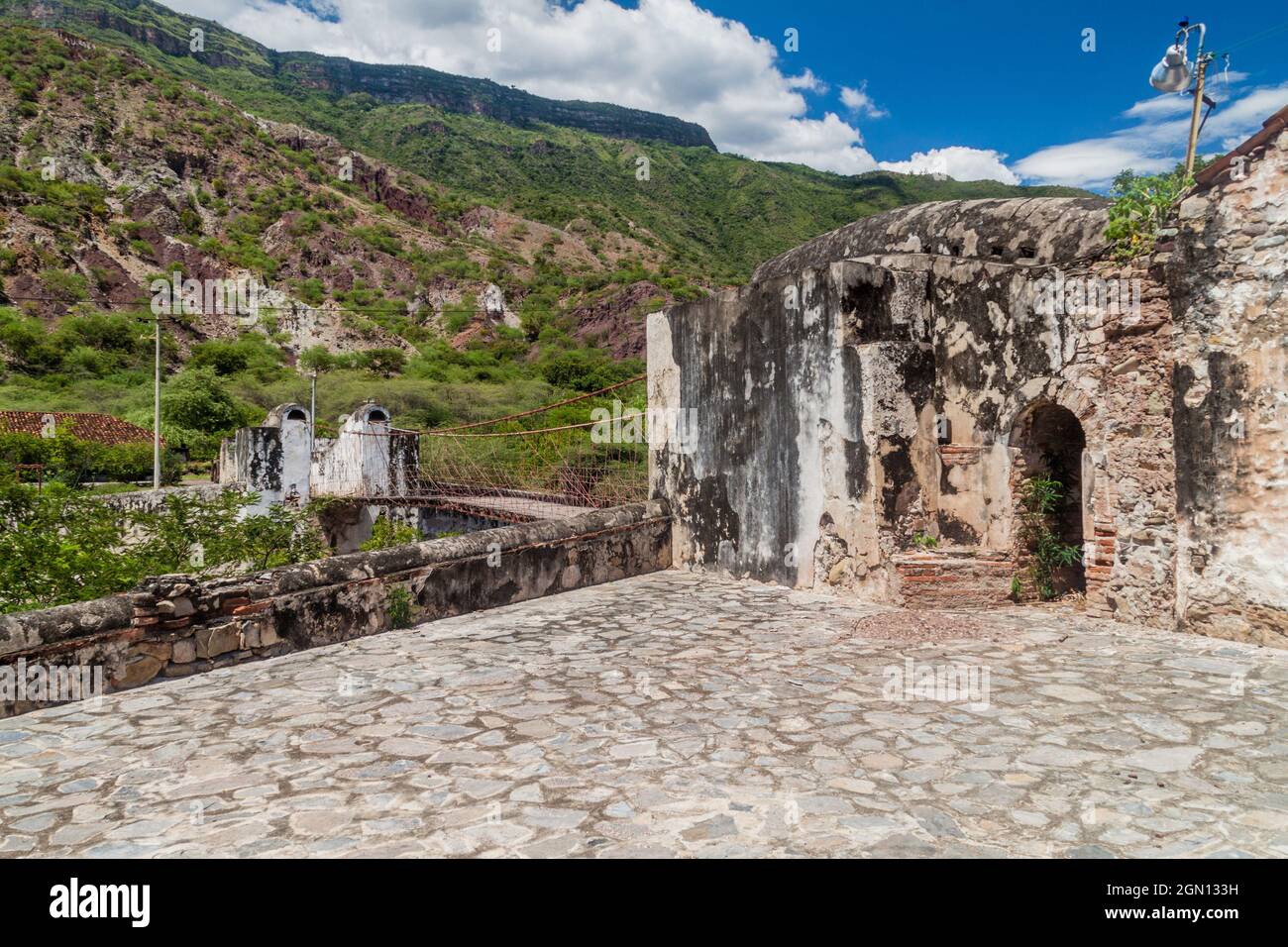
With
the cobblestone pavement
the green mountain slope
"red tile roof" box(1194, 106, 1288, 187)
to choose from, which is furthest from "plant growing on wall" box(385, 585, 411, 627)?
the green mountain slope

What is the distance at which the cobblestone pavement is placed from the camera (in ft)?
8.46

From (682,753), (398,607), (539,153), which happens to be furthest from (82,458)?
(539,153)

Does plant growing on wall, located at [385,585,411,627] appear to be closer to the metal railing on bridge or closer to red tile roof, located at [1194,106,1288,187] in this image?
the metal railing on bridge

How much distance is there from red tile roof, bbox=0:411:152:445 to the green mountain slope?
1245 inches

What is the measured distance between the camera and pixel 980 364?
21.1ft

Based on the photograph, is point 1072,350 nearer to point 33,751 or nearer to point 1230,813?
point 1230,813

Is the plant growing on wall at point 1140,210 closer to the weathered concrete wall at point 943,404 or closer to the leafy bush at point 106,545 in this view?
the weathered concrete wall at point 943,404

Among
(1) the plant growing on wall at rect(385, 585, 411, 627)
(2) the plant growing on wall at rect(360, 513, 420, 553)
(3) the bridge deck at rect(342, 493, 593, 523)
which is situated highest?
(3) the bridge deck at rect(342, 493, 593, 523)

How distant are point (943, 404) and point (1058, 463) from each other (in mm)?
973

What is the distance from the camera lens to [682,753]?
332cm

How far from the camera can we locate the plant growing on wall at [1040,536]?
6.32m

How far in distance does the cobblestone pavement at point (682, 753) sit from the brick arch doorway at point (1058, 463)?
129 cm

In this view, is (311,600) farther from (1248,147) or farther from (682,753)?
(1248,147)

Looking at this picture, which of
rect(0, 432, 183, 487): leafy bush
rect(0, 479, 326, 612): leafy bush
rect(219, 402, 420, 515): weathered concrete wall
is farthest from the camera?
rect(0, 432, 183, 487): leafy bush
